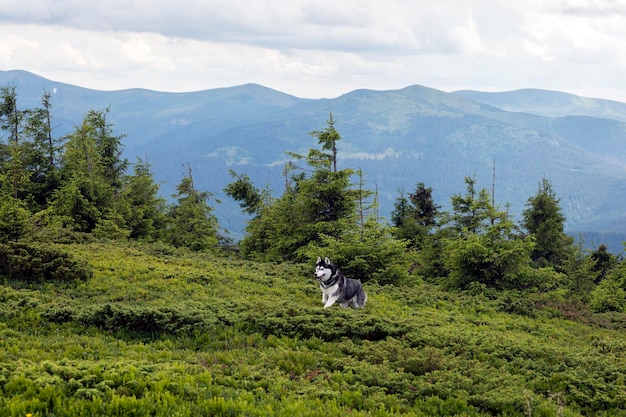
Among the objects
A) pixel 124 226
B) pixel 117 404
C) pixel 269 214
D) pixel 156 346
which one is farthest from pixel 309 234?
pixel 117 404

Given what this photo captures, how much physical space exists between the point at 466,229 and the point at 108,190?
814 inches

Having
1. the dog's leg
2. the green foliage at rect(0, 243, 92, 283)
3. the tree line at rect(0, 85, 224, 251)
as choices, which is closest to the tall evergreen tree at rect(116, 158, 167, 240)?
the tree line at rect(0, 85, 224, 251)

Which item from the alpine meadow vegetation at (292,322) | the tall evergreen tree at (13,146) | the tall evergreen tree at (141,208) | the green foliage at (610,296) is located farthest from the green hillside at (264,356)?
the tall evergreen tree at (141,208)

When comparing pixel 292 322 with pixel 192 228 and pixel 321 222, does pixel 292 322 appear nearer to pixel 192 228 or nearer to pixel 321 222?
pixel 321 222

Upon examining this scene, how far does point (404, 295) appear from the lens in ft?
65.8

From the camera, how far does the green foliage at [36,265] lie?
15.5 meters

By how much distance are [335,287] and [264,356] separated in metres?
5.30

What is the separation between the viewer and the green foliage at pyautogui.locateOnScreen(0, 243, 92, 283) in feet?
50.7

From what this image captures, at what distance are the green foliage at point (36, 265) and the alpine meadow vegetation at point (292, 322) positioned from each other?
4 cm

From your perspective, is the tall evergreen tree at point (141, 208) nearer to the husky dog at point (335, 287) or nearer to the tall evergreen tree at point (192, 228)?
the tall evergreen tree at point (192, 228)

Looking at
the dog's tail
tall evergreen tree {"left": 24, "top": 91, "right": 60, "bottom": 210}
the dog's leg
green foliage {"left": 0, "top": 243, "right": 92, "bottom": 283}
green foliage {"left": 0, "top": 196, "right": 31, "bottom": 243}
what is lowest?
the dog's tail

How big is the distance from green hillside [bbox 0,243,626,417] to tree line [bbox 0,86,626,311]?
5.83 meters

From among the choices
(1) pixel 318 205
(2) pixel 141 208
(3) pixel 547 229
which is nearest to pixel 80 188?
(2) pixel 141 208

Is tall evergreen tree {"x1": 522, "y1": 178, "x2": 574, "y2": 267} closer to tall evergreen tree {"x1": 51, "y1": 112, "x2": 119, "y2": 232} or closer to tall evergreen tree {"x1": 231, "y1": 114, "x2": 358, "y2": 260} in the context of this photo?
tall evergreen tree {"x1": 231, "y1": 114, "x2": 358, "y2": 260}
